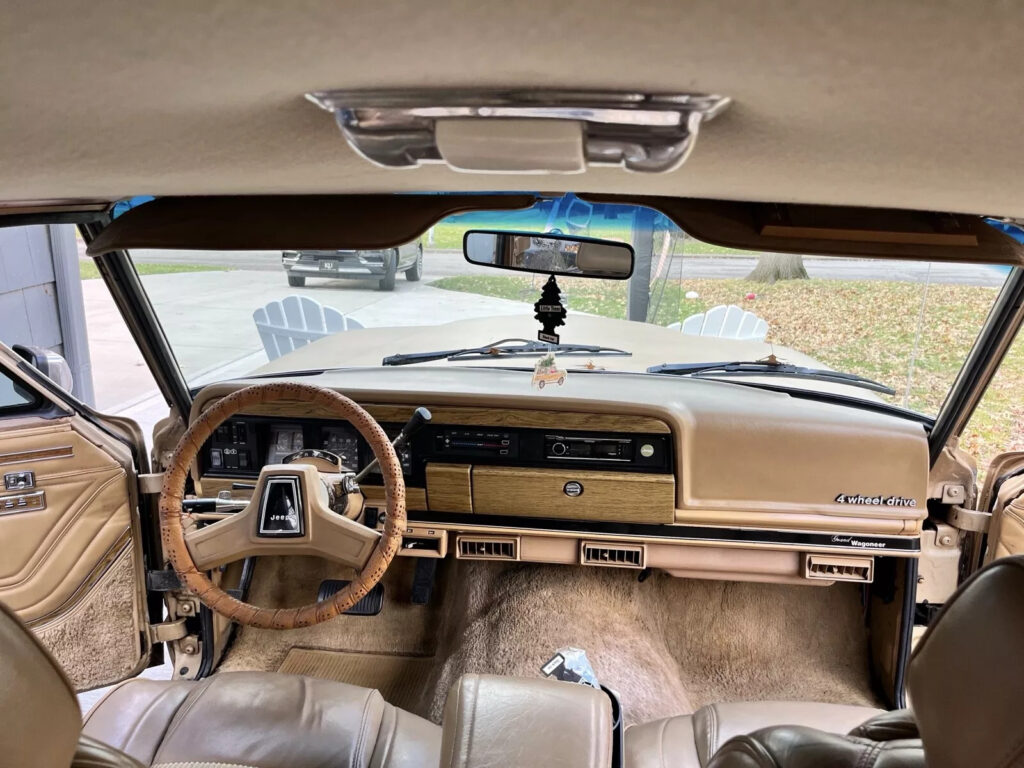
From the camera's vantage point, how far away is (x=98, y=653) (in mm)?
2656

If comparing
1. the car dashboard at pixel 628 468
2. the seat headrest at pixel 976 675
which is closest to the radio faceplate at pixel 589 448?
the car dashboard at pixel 628 468

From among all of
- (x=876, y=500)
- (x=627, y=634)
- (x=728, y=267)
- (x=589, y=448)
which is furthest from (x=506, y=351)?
(x=876, y=500)

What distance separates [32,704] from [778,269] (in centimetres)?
205

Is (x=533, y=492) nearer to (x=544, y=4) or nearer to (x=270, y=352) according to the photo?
(x=270, y=352)

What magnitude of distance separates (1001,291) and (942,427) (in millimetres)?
497

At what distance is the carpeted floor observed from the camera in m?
2.80

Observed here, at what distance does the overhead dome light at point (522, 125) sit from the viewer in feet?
2.48

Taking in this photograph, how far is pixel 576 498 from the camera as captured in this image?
265 centimetres

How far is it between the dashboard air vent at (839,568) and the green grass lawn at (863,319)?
1.69 feet

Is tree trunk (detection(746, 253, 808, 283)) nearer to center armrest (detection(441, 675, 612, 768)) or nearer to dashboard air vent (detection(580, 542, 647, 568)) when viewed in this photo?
dashboard air vent (detection(580, 542, 647, 568))

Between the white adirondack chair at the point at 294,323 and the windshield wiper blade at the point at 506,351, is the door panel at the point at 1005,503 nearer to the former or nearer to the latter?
the windshield wiper blade at the point at 506,351

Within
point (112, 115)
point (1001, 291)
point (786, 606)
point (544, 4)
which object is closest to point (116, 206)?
point (112, 115)

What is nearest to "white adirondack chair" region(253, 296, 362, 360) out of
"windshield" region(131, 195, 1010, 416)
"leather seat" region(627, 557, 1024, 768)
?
"windshield" region(131, 195, 1010, 416)

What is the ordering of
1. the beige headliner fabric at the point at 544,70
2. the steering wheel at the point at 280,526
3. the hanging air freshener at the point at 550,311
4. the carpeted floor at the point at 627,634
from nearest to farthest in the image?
the beige headliner fabric at the point at 544,70 < the steering wheel at the point at 280,526 < the hanging air freshener at the point at 550,311 < the carpeted floor at the point at 627,634
